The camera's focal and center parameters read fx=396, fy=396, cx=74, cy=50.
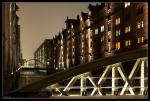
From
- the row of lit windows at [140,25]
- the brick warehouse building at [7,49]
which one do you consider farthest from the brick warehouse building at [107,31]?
the brick warehouse building at [7,49]

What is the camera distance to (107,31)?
215 ft

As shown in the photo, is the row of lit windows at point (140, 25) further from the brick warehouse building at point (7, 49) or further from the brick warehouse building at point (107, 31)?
the brick warehouse building at point (7, 49)

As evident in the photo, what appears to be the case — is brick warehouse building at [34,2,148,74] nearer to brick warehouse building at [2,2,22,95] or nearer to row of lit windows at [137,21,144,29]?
row of lit windows at [137,21,144,29]

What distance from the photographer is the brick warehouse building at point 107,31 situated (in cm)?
5088

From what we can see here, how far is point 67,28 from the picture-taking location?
11275 centimetres

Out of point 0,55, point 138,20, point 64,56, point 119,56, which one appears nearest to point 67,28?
point 64,56

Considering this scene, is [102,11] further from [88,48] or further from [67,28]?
[67,28]

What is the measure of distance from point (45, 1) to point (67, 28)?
99.7 meters

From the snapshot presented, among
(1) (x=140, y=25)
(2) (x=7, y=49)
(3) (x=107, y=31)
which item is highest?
(3) (x=107, y=31)

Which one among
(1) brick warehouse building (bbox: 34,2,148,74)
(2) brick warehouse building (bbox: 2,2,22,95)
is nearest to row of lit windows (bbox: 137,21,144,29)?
(1) brick warehouse building (bbox: 34,2,148,74)

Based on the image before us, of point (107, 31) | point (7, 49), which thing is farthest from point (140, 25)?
point (7, 49)

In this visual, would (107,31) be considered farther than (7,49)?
Yes

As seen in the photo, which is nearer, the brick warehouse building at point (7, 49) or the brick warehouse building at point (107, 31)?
the brick warehouse building at point (7, 49)

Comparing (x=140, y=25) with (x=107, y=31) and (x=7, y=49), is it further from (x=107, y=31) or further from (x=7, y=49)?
(x=7, y=49)
